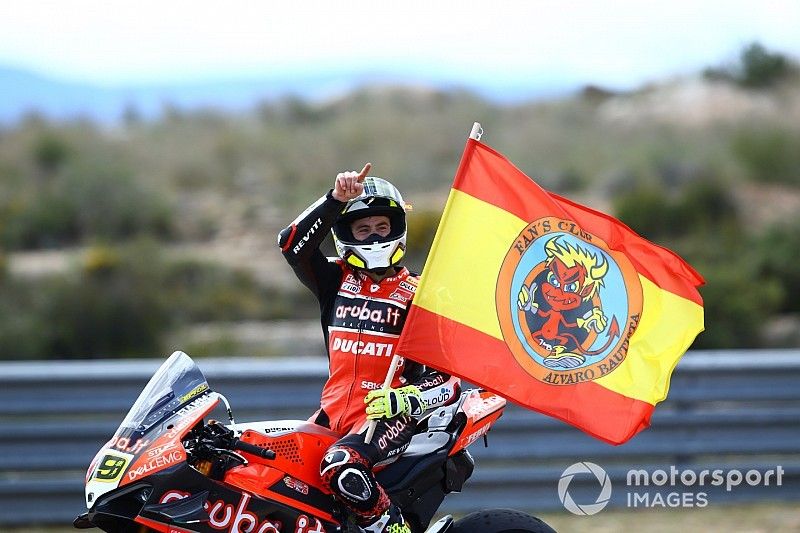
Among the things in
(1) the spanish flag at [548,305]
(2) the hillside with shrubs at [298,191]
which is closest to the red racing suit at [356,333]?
(1) the spanish flag at [548,305]

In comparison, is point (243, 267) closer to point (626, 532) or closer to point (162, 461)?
point (626, 532)

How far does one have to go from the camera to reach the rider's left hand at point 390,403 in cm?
462

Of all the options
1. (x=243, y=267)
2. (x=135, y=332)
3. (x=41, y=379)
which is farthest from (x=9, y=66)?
(x=41, y=379)

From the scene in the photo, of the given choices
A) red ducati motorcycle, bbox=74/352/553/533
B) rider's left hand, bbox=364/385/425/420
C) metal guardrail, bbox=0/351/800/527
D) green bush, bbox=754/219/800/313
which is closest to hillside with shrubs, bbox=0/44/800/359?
green bush, bbox=754/219/800/313

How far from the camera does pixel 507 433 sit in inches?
309

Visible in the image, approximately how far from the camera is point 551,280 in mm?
5051

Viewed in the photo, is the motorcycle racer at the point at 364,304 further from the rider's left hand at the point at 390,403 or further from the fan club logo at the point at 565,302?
the fan club logo at the point at 565,302

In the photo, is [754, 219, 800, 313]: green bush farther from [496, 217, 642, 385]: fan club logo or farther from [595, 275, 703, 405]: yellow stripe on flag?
[496, 217, 642, 385]: fan club logo

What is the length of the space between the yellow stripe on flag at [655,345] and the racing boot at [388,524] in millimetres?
1031

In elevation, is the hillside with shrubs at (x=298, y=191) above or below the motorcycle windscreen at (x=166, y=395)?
below

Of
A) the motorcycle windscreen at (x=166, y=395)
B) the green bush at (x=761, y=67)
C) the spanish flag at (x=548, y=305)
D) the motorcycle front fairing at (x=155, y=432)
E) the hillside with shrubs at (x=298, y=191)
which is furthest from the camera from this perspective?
the green bush at (x=761, y=67)

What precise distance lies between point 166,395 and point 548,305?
5.44 ft

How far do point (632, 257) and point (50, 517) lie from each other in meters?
4.45

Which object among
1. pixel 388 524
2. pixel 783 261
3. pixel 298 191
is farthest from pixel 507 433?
pixel 298 191
